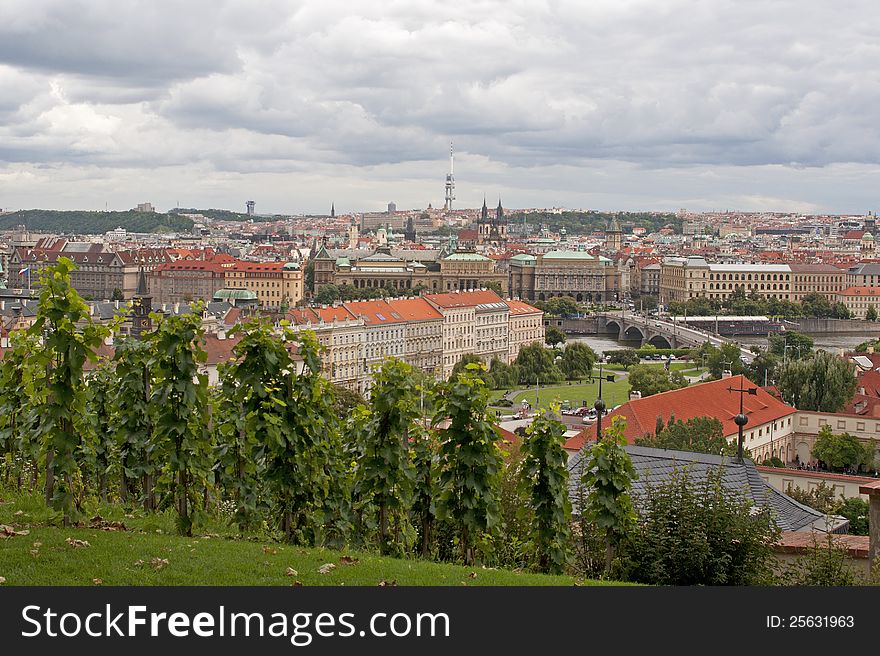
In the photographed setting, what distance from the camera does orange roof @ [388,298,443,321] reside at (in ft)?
279

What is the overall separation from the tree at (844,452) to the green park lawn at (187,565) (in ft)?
104

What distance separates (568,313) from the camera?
13300cm

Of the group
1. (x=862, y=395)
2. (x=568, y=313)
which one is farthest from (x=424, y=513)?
(x=568, y=313)

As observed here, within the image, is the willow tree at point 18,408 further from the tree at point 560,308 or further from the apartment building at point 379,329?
the tree at point 560,308

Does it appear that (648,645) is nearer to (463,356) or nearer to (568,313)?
(463,356)

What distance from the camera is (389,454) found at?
17.9 metres

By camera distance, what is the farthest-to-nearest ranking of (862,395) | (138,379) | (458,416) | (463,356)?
(463,356) → (862,395) → (138,379) → (458,416)

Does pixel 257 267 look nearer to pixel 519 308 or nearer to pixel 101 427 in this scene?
pixel 519 308

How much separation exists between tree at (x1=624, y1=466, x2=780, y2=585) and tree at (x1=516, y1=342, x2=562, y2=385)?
62102 mm

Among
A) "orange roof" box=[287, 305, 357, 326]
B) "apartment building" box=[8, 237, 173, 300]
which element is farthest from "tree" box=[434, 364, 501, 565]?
"apartment building" box=[8, 237, 173, 300]

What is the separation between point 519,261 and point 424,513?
15165 centimetres

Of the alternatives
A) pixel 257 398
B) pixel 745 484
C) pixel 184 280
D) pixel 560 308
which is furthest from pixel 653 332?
pixel 257 398

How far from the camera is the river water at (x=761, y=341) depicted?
4353 inches

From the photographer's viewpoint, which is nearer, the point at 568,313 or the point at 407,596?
the point at 407,596
